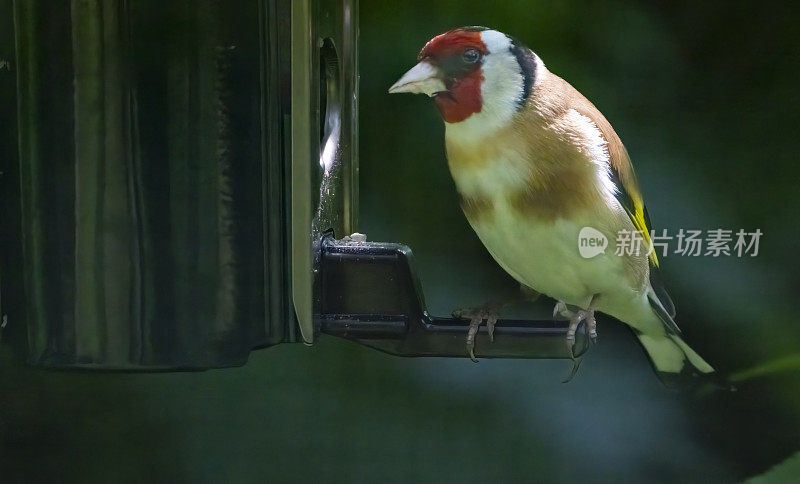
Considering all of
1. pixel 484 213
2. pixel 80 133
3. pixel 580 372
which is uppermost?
pixel 80 133

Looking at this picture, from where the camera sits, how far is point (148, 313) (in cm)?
98

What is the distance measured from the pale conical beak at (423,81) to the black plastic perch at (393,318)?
21 centimetres

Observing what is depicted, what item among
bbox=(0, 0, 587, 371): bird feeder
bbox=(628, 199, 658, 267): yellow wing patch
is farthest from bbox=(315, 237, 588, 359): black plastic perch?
A: bbox=(628, 199, 658, 267): yellow wing patch

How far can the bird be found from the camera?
107 cm

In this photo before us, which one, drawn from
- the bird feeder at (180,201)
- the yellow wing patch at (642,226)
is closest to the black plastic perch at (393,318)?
the bird feeder at (180,201)

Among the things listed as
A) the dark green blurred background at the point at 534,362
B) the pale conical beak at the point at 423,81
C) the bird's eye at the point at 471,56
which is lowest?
the dark green blurred background at the point at 534,362

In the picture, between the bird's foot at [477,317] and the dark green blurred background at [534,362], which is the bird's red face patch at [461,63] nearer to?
the dark green blurred background at [534,362]

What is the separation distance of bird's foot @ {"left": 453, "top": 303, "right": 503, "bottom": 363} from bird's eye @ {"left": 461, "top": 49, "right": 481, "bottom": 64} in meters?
0.34

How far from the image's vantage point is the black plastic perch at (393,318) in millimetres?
1042

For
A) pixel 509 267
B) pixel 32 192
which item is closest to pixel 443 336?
pixel 509 267

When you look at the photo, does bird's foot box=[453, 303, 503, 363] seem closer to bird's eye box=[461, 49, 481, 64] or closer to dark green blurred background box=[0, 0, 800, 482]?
dark green blurred background box=[0, 0, 800, 482]

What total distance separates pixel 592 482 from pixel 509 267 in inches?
14.8

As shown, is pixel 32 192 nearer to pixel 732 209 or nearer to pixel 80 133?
pixel 80 133

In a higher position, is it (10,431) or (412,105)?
(412,105)
